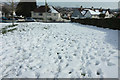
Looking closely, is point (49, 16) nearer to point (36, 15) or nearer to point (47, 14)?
point (47, 14)

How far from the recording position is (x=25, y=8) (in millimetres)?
41625

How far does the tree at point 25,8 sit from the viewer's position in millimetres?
41094

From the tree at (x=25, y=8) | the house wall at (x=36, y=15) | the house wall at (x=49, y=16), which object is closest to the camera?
the tree at (x=25, y=8)

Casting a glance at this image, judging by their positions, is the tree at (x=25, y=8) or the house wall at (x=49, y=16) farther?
the house wall at (x=49, y=16)

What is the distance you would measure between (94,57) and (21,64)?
2879mm

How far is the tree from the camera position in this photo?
4109 cm

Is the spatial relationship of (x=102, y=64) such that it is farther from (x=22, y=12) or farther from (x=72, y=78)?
(x=22, y=12)

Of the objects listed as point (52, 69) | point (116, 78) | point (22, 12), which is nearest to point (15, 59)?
point (52, 69)

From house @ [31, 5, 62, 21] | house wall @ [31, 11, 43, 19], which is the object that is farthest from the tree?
house @ [31, 5, 62, 21]

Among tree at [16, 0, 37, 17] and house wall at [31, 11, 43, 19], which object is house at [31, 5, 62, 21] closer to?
house wall at [31, 11, 43, 19]

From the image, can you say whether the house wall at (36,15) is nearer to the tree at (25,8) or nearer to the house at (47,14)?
the house at (47,14)

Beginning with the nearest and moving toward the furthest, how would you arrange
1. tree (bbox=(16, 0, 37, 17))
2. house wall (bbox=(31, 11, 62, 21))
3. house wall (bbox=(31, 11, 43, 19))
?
tree (bbox=(16, 0, 37, 17)) < house wall (bbox=(31, 11, 62, 21)) < house wall (bbox=(31, 11, 43, 19))

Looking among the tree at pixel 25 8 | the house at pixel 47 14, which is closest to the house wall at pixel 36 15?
the house at pixel 47 14

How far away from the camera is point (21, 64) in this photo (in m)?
3.50
